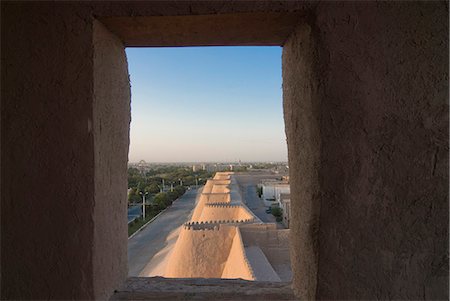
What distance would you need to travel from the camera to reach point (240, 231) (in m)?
8.98

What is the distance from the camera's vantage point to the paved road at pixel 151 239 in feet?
40.1

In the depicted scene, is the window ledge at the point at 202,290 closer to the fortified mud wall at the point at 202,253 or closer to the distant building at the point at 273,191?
the fortified mud wall at the point at 202,253

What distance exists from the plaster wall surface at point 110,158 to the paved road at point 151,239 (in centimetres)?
715

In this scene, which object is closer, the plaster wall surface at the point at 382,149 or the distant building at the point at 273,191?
the plaster wall surface at the point at 382,149

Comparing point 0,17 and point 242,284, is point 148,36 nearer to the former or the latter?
point 0,17

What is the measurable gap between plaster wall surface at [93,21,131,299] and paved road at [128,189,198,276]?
23.4 feet

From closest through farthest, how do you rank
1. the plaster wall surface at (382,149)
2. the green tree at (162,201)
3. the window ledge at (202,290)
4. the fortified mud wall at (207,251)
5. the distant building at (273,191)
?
the plaster wall surface at (382,149) < the window ledge at (202,290) < the fortified mud wall at (207,251) < the distant building at (273,191) < the green tree at (162,201)

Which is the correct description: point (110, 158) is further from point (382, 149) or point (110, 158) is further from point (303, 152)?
point (382, 149)

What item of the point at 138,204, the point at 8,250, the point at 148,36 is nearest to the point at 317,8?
the point at 148,36

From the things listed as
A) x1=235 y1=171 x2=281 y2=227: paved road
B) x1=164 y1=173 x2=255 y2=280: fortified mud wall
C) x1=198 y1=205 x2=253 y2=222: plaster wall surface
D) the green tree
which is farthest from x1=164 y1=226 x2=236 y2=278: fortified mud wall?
the green tree

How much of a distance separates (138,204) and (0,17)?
2808 centimetres

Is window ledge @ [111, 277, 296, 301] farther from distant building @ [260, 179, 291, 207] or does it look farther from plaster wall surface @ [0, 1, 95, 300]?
distant building @ [260, 179, 291, 207]

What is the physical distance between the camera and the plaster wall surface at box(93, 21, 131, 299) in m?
1.13

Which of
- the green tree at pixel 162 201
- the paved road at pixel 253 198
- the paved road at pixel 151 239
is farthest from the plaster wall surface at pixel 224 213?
the green tree at pixel 162 201
